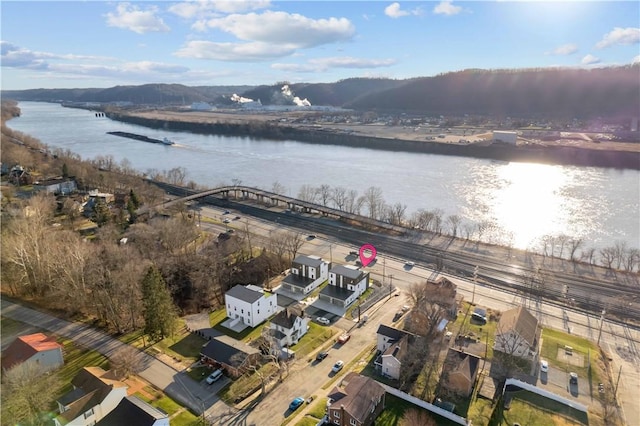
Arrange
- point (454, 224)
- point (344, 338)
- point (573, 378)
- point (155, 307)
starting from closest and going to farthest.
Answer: point (573, 378)
point (155, 307)
point (344, 338)
point (454, 224)

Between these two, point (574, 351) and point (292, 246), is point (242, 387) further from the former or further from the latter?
point (574, 351)

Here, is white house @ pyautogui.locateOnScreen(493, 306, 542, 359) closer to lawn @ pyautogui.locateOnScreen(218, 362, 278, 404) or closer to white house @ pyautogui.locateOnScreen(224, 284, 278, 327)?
lawn @ pyautogui.locateOnScreen(218, 362, 278, 404)

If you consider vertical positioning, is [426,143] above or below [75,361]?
above

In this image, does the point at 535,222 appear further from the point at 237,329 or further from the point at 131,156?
the point at 131,156

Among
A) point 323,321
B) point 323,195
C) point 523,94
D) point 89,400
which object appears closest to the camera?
point 89,400

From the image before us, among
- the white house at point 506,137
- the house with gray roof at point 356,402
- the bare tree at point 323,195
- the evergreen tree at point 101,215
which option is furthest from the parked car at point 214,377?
the white house at point 506,137

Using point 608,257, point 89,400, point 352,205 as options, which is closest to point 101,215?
point 89,400

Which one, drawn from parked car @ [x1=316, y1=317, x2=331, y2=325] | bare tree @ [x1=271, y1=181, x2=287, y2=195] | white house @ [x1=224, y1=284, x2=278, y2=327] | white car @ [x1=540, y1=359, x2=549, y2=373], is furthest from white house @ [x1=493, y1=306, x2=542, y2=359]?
bare tree @ [x1=271, y1=181, x2=287, y2=195]
